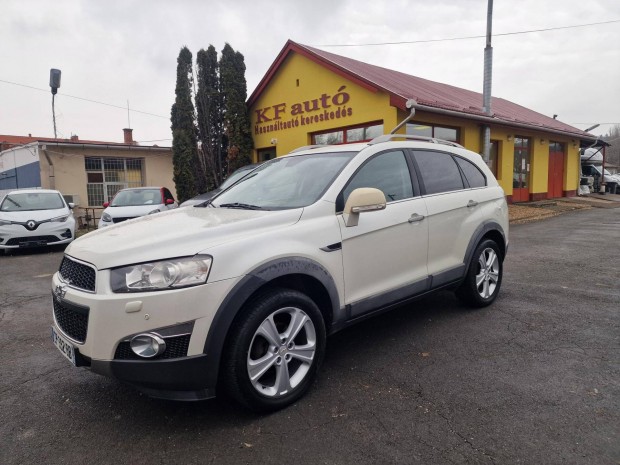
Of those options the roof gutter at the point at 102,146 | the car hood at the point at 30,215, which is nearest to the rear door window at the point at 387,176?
the car hood at the point at 30,215

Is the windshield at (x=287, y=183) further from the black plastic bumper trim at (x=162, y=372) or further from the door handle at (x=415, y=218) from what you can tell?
the black plastic bumper trim at (x=162, y=372)

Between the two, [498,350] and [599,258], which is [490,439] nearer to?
[498,350]

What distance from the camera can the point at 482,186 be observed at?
4.69 meters

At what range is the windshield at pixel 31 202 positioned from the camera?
10.2m

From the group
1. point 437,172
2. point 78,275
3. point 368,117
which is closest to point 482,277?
point 437,172

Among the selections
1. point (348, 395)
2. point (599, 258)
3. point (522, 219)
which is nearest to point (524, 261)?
point (599, 258)

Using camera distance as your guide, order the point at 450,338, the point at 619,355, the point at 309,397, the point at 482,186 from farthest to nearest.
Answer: the point at 482,186, the point at 450,338, the point at 619,355, the point at 309,397

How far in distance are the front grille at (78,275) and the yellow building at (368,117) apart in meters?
9.88

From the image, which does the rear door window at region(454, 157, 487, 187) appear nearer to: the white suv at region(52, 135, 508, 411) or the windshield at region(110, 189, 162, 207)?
the white suv at region(52, 135, 508, 411)

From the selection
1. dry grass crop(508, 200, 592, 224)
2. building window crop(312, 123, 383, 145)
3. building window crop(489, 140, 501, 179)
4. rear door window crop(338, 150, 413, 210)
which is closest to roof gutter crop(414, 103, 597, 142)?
building window crop(489, 140, 501, 179)

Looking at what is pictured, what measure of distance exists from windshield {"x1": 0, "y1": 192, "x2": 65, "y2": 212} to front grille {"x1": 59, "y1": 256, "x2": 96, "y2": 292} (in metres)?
8.83

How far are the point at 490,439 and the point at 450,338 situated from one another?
4.86 feet

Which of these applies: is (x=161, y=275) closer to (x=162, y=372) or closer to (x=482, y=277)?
(x=162, y=372)

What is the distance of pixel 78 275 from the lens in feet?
8.67
